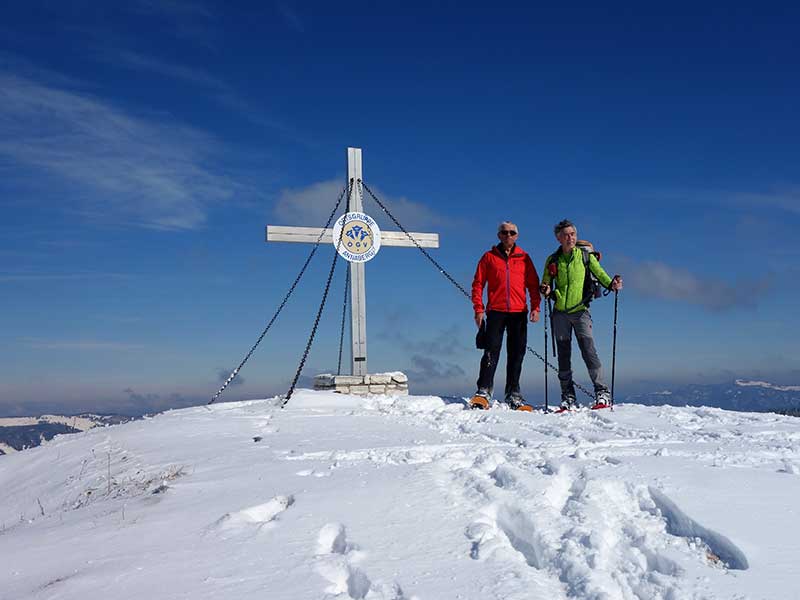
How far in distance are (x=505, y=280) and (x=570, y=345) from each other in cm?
135

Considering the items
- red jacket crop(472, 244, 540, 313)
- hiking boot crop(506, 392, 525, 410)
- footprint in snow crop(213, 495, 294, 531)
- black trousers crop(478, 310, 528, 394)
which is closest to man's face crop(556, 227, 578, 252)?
red jacket crop(472, 244, 540, 313)

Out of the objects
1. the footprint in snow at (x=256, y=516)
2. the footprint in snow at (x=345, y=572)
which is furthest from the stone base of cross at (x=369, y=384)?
the footprint in snow at (x=345, y=572)

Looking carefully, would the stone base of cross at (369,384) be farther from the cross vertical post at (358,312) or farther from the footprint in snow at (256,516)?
the footprint in snow at (256,516)

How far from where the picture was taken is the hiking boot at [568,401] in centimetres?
849

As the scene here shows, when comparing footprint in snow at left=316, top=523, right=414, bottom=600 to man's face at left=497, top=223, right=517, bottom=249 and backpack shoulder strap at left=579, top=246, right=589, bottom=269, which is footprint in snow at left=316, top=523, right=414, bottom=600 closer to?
man's face at left=497, top=223, right=517, bottom=249

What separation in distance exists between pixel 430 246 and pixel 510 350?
159 inches

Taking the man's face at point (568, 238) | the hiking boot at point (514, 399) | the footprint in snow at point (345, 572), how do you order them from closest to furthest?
the footprint in snow at point (345, 572) < the man's face at point (568, 238) < the hiking boot at point (514, 399)

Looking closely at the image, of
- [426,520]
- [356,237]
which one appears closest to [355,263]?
[356,237]

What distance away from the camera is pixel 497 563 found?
2.93 meters

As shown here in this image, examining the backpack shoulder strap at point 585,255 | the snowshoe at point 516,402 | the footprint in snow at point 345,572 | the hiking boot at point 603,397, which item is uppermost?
the backpack shoulder strap at point 585,255

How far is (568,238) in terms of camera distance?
27.7 ft

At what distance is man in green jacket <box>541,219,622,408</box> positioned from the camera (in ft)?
27.8

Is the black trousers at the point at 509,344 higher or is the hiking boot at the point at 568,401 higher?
the black trousers at the point at 509,344

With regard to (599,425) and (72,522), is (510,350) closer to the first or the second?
(599,425)
